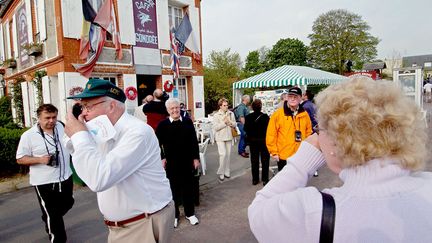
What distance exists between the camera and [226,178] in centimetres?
717

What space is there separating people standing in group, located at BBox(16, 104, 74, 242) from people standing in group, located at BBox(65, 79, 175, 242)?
188cm

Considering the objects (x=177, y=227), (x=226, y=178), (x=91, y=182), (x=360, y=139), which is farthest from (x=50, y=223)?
(x=226, y=178)

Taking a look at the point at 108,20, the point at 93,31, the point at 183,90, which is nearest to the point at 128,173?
the point at 93,31

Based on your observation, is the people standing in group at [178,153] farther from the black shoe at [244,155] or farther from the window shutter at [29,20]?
the window shutter at [29,20]

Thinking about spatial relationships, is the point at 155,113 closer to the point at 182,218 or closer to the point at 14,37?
the point at 182,218

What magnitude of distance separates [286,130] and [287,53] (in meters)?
42.6

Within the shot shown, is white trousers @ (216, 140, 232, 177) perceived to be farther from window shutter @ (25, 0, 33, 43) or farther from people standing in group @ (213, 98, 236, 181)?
window shutter @ (25, 0, 33, 43)

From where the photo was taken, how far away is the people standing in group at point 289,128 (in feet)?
16.9

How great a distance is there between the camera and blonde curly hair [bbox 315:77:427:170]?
1.04 m

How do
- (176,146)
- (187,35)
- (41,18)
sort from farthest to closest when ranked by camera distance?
1. (187,35)
2. (41,18)
3. (176,146)

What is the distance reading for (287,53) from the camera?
45438 millimetres

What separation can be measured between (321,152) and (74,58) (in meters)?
11.1

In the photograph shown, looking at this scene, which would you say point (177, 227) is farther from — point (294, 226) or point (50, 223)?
point (294, 226)

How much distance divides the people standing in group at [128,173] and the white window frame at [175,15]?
505 inches
